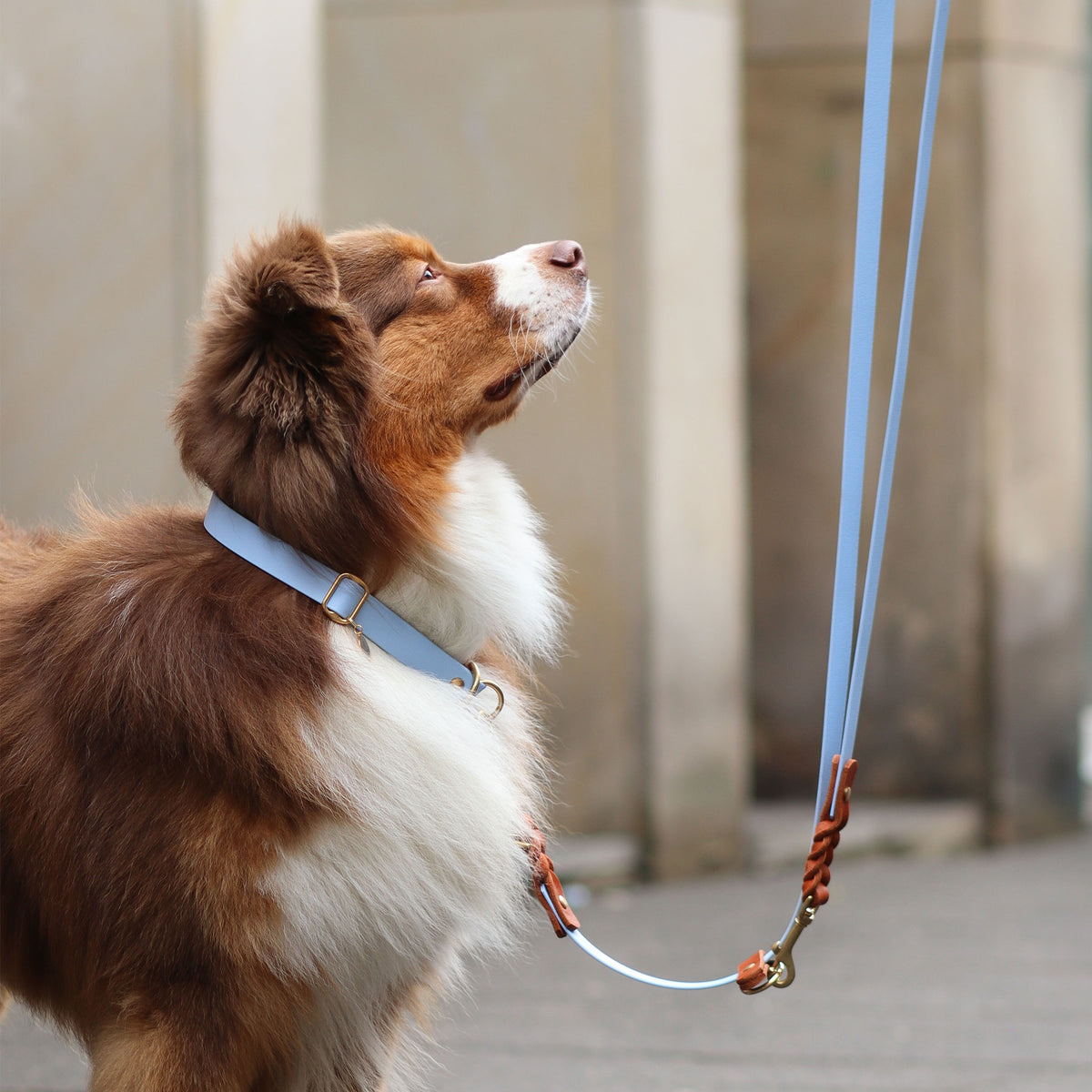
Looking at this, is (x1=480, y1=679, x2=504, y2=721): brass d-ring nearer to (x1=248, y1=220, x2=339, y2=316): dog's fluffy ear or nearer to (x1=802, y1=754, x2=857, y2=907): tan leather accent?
(x1=802, y1=754, x2=857, y2=907): tan leather accent

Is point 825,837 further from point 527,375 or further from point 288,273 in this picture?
point 288,273

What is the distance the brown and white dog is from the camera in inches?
98.7

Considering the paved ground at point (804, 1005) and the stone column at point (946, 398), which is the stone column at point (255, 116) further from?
the paved ground at point (804, 1005)

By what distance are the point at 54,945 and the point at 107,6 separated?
379 centimetres

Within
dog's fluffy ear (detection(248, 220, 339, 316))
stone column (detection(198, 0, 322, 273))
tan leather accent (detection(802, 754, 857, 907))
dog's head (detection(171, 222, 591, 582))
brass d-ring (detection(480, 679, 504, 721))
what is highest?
stone column (detection(198, 0, 322, 273))

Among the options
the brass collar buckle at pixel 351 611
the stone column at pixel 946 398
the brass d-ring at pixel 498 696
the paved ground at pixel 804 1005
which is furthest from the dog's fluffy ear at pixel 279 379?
the stone column at pixel 946 398

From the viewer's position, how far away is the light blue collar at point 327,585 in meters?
2.65

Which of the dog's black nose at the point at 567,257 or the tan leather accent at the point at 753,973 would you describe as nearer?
the tan leather accent at the point at 753,973

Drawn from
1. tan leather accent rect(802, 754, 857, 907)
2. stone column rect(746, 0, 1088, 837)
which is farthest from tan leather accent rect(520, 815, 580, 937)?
stone column rect(746, 0, 1088, 837)

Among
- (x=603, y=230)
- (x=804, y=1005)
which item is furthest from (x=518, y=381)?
(x=603, y=230)

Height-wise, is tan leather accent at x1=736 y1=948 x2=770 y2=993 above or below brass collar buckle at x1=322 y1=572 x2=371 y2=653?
below

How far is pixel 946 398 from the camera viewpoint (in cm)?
732

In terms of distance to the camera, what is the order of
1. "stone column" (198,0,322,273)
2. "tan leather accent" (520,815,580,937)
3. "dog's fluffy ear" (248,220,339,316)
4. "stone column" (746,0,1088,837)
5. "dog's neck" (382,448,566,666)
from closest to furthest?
1. "dog's fluffy ear" (248,220,339,316)
2. "dog's neck" (382,448,566,666)
3. "tan leather accent" (520,815,580,937)
4. "stone column" (198,0,322,273)
5. "stone column" (746,0,1088,837)

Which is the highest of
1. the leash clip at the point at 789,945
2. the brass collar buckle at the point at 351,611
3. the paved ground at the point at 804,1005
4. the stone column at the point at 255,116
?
the stone column at the point at 255,116
